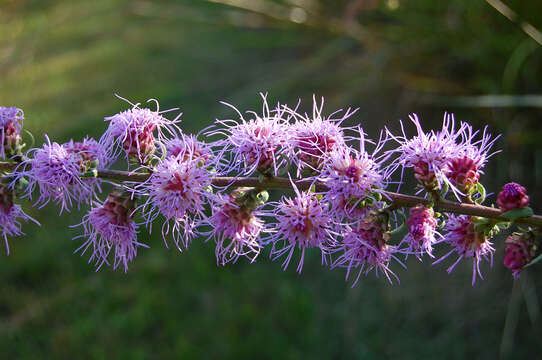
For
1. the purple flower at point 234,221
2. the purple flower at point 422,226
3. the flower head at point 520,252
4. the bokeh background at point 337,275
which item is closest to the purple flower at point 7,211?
the purple flower at point 234,221

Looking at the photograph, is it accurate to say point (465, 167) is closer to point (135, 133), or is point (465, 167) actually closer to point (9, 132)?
point (135, 133)

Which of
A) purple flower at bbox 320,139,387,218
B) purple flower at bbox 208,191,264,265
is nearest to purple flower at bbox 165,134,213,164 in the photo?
purple flower at bbox 208,191,264,265

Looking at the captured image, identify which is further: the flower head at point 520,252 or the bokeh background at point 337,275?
the bokeh background at point 337,275

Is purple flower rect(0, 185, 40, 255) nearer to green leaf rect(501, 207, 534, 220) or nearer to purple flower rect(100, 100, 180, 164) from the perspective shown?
purple flower rect(100, 100, 180, 164)

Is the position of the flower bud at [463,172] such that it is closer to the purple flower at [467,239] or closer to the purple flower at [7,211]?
the purple flower at [467,239]

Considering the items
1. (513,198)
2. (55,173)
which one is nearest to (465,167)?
(513,198)

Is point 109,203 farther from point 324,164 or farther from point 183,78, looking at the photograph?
point 183,78
